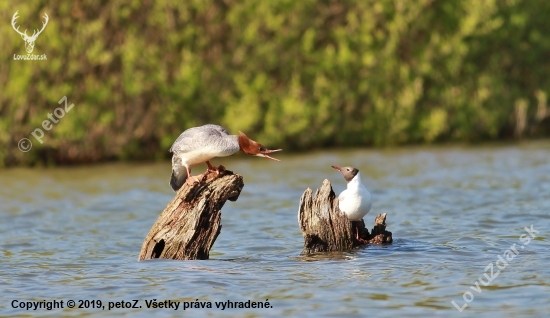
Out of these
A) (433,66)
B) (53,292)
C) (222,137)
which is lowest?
(53,292)

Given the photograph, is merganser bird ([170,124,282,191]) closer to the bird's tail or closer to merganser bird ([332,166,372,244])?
the bird's tail

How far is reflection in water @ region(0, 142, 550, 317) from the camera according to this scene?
734cm

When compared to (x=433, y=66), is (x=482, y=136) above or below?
below

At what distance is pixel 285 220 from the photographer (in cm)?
1195

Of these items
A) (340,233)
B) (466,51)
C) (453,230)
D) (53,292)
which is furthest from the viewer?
(466,51)

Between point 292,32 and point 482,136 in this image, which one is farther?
point 482,136

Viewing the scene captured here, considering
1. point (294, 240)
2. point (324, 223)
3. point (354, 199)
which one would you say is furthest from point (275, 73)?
point (354, 199)

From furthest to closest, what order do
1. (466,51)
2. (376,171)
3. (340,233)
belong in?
1. (466,51)
2. (376,171)
3. (340,233)

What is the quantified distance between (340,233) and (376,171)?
7377 mm

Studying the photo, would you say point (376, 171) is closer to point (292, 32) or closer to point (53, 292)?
point (292, 32)

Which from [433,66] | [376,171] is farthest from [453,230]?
[433,66]

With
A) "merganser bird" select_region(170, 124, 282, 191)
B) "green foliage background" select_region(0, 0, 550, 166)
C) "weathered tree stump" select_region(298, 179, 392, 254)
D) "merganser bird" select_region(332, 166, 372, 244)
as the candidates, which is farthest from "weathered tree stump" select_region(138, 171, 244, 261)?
"green foliage background" select_region(0, 0, 550, 166)

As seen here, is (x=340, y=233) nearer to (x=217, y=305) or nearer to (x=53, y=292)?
(x=217, y=305)

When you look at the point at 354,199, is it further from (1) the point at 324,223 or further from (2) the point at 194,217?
(2) the point at 194,217
